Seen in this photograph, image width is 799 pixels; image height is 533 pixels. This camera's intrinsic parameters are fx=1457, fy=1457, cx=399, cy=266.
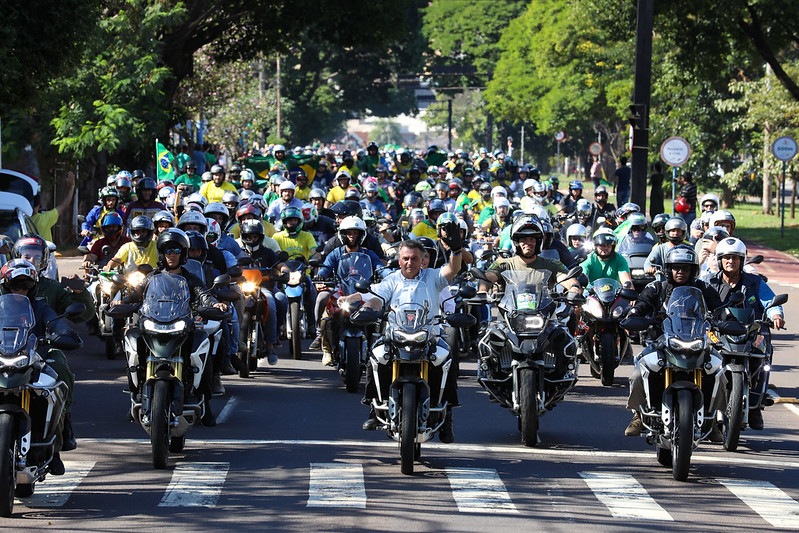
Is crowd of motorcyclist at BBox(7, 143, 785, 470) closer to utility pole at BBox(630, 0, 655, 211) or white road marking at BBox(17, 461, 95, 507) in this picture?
white road marking at BBox(17, 461, 95, 507)

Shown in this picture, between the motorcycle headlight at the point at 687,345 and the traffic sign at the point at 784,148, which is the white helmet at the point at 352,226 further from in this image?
the traffic sign at the point at 784,148

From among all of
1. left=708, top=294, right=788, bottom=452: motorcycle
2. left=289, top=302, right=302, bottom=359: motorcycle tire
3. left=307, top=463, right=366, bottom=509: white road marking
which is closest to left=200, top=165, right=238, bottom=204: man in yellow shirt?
left=289, top=302, right=302, bottom=359: motorcycle tire

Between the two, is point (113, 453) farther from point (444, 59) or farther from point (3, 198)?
point (444, 59)

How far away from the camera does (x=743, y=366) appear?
1201 centimetres

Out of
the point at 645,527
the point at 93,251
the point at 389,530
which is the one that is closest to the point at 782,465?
the point at 645,527

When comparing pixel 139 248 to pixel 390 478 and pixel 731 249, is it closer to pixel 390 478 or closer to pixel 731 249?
pixel 390 478

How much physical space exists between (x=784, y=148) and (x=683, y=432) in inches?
1014

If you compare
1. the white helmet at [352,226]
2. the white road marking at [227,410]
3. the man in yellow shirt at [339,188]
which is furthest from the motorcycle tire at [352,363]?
the man in yellow shirt at [339,188]

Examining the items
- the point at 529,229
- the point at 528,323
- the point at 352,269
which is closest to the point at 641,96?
the point at 352,269

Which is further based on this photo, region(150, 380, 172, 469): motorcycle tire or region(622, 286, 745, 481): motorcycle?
region(622, 286, 745, 481): motorcycle

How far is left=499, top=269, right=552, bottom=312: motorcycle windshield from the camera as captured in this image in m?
11.8

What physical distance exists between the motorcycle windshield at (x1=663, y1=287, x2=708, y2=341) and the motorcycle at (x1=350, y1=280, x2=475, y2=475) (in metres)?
1.50

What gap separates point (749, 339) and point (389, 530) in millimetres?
4569

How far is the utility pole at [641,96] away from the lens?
81.1ft
